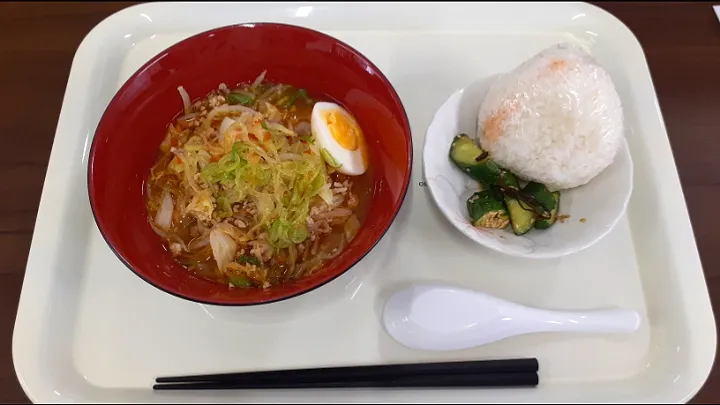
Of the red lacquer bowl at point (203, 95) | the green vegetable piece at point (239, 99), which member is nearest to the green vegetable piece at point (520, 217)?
the red lacquer bowl at point (203, 95)

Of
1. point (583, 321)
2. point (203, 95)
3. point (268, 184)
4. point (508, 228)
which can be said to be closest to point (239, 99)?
point (203, 95)

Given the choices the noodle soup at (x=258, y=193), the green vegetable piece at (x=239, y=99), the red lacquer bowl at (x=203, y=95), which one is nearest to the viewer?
the red lacquer bowl at (x=203, y=95)

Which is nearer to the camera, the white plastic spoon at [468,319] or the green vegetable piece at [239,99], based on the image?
the white plastic spoon at [468,319]

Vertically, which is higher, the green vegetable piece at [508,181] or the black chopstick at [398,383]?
the green vegetable piece at [508,181]

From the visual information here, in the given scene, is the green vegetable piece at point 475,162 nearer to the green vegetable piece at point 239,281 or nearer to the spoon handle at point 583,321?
the spoon handle at point 583,321

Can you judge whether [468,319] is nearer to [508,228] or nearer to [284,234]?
[508,228]

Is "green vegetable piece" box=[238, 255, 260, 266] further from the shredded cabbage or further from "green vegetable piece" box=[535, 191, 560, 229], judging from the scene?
"green vegetable piece" box=[535, 191, 560, 229]
